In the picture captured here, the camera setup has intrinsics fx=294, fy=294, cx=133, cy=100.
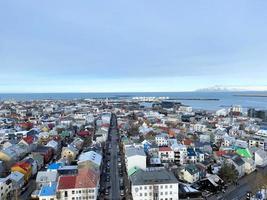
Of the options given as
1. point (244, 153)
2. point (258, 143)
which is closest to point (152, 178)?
point (244, 153)

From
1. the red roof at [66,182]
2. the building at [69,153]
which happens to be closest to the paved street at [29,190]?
the red roof at [66,182]

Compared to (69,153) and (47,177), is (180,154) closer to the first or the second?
(69,153)

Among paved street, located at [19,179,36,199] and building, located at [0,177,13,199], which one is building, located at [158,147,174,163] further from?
building, located at [0,177,13,199]

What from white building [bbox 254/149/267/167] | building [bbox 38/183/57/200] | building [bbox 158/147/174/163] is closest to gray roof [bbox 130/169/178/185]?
building [bbox 38/183/57/200]

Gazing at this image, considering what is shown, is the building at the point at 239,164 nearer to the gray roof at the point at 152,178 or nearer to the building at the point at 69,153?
the gray roof at the point at 152,178

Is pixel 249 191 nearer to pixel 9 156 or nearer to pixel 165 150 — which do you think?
pixel 165 150
